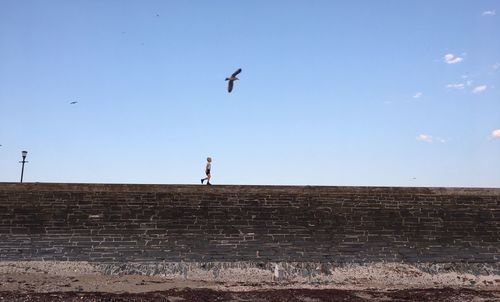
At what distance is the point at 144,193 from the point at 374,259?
6674 millimetres

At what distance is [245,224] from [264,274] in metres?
1.59

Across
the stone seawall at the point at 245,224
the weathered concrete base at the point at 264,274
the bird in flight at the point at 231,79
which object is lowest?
the weathered concrete base at the point at 264,274

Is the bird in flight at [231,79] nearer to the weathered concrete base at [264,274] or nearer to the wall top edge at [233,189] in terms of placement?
the wall top edge at [233,189]

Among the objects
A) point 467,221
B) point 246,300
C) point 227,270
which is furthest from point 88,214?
point 467,221

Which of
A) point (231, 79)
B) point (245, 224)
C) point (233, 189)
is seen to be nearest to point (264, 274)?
point (245, 224)

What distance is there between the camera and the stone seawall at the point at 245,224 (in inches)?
534

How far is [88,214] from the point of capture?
1394 cm

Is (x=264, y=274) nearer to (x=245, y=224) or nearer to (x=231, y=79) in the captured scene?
(x=245, y=224)

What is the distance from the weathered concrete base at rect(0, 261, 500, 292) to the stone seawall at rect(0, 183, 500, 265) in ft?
0.69

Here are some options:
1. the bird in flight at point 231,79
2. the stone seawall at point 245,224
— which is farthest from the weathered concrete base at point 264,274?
the bird in flight at point 231,79

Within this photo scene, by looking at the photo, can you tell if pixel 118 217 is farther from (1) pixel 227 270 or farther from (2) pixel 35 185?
(1) pixel 227 270

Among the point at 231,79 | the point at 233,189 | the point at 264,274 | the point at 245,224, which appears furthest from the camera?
the point at 231,79

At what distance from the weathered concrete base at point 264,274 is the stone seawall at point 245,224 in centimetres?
21

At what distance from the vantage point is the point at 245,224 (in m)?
14.3
